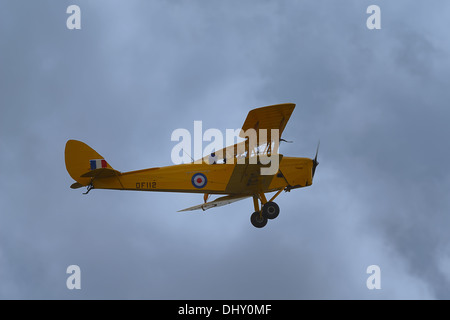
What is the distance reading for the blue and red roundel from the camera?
29.7m

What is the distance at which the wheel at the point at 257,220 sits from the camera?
30.0 meters

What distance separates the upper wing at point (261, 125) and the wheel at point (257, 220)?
2021mm

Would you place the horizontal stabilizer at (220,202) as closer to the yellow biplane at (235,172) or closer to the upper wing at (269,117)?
the yellow biplane at (235,172)

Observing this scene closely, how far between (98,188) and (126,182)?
2.97 ft

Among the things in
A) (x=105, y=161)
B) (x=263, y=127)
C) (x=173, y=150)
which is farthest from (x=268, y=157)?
(x=105, y=161)

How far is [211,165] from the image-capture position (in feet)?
97.7

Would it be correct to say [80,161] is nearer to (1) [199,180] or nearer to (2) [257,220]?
(1) [199,180]

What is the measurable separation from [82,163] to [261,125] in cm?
588

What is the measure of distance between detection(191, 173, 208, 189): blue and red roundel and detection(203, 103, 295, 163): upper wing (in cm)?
56

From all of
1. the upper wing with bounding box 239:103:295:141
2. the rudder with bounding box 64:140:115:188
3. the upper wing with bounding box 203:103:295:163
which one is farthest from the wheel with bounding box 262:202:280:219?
the rudder with bounding box 64:140:115:188

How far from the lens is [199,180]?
29.7 metres

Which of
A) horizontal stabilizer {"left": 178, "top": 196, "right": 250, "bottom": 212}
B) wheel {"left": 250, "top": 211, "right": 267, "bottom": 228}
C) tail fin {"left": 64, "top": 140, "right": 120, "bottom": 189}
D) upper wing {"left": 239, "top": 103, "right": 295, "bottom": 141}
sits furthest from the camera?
horizontal stabilizer {"left": 178, "top": 196, "right": 250, "bottom": 212}

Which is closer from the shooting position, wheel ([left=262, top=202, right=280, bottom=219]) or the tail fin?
the tail fin

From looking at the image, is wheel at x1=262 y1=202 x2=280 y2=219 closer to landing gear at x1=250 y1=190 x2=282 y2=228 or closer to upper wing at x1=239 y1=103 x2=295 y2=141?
landing gear at x1=250 y1=190 x2=282 y2=228
